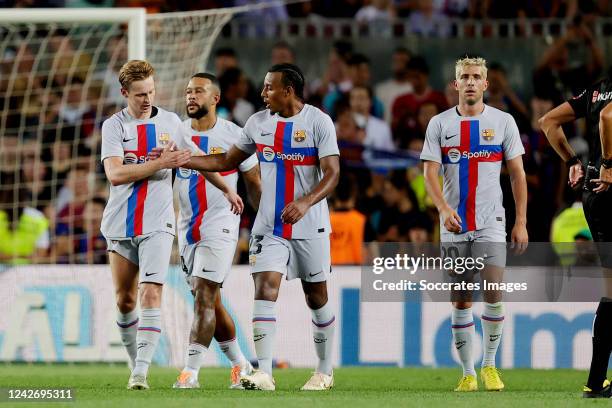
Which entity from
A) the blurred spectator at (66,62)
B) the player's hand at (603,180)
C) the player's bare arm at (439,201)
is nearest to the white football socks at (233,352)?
the player's bare arm at (439,201)

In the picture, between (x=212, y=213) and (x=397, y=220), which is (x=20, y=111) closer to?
(x=397, y=220)

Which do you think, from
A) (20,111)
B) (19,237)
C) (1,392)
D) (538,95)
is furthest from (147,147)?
(538,95)

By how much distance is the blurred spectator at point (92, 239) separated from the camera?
13.8 metres

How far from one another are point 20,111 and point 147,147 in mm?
6870

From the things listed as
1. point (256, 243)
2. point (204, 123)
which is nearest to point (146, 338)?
point (256, 243)

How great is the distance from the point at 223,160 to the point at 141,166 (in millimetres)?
583

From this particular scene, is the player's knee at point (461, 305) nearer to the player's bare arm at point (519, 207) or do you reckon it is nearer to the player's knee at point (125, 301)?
the player's bare arm at point (519, 207)

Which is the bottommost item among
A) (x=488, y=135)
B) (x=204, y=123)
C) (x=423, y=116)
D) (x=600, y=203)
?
(x=600, y=203)

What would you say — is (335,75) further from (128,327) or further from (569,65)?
(128,327)

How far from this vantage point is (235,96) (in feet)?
52.1

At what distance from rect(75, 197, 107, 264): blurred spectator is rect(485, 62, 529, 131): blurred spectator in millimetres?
4825

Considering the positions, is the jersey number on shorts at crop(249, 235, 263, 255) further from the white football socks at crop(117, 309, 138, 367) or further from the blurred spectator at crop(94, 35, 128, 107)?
the blurred spectator at crop(94, 35, 128, 107)

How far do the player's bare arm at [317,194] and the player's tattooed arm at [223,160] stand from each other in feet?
1.90

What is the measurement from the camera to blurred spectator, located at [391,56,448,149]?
15664mm
